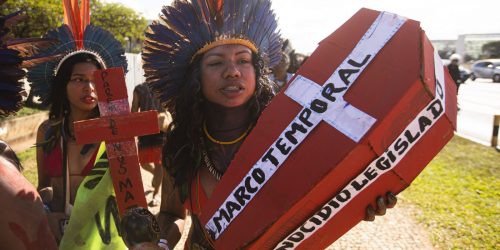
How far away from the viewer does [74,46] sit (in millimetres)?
2471

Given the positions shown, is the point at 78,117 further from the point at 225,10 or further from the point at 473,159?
the point at 473,159

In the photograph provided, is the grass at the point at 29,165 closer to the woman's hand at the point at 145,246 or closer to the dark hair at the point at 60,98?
the dark hair at the point at 60,98

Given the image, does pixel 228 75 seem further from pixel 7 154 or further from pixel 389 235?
pixel 389 235

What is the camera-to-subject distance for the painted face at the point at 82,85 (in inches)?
94.1

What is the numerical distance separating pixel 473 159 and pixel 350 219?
22.9 ft

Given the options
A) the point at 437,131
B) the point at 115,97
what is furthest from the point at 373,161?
the point at 115,97

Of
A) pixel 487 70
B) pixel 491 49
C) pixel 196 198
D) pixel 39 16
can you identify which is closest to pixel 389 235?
pixel 196 198

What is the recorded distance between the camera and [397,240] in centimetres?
434

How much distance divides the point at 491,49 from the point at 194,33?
52884 mm

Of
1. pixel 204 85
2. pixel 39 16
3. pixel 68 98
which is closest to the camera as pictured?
pixel 204 85

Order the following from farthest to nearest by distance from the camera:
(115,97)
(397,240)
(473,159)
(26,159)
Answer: (473,159) < (26,159) < (397,240) < (115,97)

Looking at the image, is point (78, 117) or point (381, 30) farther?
point (78, 117)

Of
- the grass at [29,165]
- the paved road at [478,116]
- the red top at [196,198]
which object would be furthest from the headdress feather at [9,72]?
the paved road at [478,116]

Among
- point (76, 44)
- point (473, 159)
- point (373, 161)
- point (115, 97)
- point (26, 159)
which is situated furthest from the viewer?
point (473, 159)
